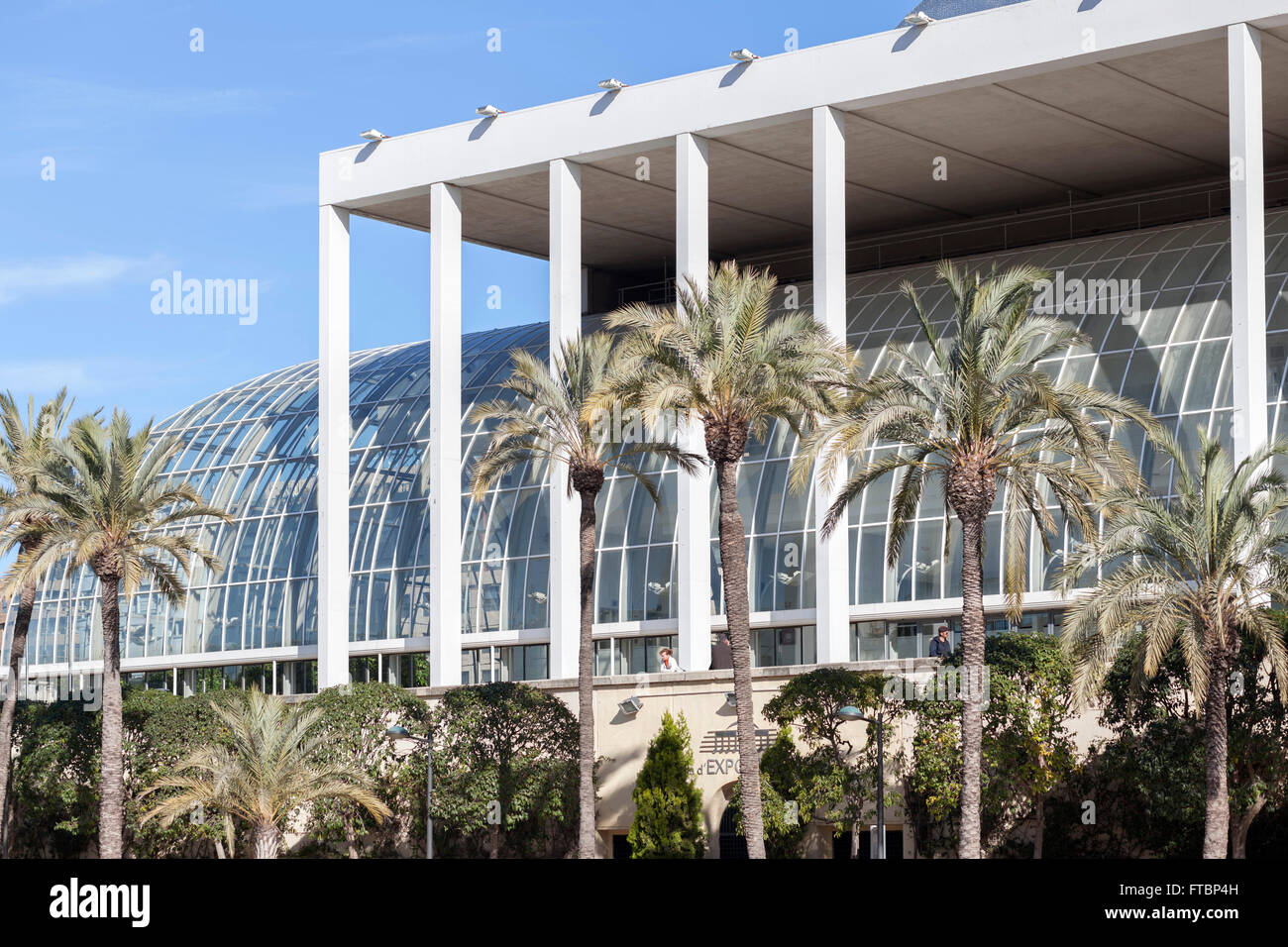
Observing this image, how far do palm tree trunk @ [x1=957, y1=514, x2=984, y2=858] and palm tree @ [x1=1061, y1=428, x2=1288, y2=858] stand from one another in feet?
5.74

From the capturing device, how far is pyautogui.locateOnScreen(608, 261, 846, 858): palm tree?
38219 millimetres

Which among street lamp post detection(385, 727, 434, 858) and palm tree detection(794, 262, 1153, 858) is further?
street lamp post detection(385, 727, 434, 858)

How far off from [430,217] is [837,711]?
20.3 metres

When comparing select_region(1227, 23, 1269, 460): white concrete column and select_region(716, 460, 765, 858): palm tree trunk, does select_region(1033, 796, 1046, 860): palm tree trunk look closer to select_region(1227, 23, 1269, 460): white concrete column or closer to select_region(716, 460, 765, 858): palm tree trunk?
select_region(716, 460, 765, 858): palm tree trunk

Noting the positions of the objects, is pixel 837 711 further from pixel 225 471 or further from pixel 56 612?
pixel 56 612

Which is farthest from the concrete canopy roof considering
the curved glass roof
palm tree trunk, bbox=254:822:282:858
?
palm tree trunk, bbox=254:822:282:858

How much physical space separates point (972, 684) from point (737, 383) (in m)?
7.61

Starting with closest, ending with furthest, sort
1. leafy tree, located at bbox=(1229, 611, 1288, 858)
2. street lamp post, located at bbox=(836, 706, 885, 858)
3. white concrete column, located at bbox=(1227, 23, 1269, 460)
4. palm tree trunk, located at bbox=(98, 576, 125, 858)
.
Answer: leafy tree, located at bbox=(1229, 611, 1288, 858)
street lamp post, located at bbox=(836, 706, 885, 858)
white concrete column, located at bbox=(1227, 23, 1269, 460)
palm tree trunk, located at bbox=(98, 576, 125, 858)

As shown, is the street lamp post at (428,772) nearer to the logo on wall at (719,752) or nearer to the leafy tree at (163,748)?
the leafy tree at (163,748)

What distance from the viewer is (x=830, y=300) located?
147 ft

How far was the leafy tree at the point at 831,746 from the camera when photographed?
1569 inches

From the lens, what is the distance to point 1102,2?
1642 inches

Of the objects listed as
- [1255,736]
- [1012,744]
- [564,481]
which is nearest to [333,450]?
[564,481]
